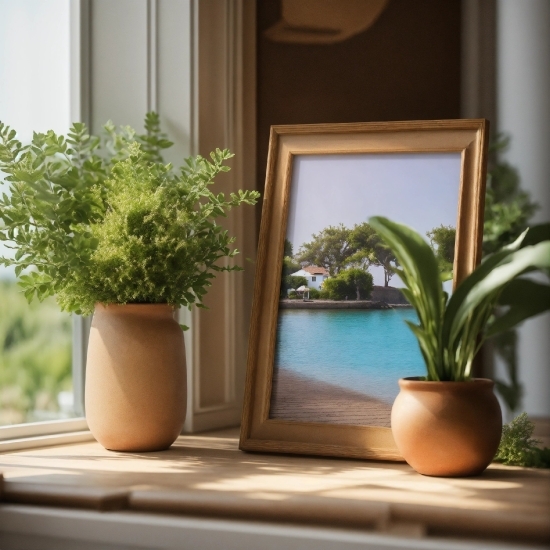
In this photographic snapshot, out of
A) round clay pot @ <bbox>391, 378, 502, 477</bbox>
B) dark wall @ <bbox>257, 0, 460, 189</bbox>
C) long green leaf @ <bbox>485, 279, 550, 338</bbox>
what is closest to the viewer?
round clay pot @ <bbox>391, 378, 502, 477</bbox>

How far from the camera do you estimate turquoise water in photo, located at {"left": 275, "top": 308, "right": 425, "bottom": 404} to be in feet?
3.79

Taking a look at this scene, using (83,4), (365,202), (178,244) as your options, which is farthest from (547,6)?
(83,4)

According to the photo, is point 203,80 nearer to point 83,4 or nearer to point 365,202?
point 83,4

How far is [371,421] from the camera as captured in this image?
1145mm

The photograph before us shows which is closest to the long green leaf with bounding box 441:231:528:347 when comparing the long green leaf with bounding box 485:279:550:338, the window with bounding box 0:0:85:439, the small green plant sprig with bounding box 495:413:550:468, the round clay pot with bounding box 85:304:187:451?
the long green leaf with bounding box 485:279:550:338

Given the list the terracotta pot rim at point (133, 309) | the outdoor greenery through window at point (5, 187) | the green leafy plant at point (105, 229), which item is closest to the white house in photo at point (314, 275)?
the green leafy plant at point (105, 229)

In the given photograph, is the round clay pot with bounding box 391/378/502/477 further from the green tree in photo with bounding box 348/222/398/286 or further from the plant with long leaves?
the green tree in photo with bounding box 348/222/398/286

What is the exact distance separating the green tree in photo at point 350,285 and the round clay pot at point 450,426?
0.22m

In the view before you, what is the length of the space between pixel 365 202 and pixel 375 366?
0.84 ft

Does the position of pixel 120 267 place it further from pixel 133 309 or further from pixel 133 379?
pixel 133 379

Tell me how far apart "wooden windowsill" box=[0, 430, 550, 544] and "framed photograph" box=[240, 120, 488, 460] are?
69 millimetres

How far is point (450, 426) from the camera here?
0.97 meters

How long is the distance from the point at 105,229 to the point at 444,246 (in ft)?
1.68

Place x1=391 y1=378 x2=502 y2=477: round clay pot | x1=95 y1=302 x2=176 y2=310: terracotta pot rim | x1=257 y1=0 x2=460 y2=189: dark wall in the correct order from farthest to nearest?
x1=257 y1=0 x2=460 y2=189: dark wall, x1=95 y1=302 x2=176 y2=310: terracotta pot rim, x1=391 y1=378 x2=502 y2=477: round clay pot
